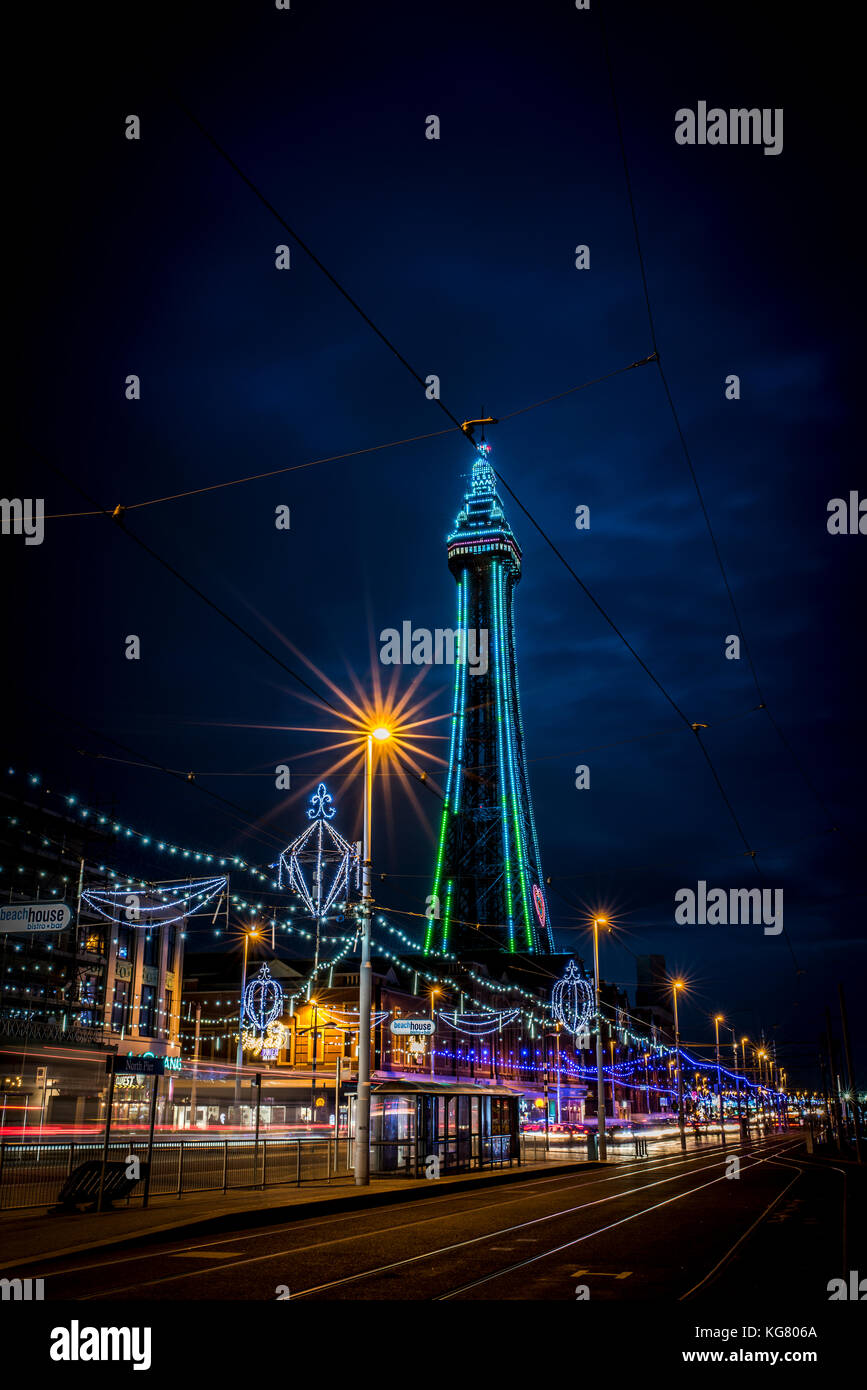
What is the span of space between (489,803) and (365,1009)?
114 meters

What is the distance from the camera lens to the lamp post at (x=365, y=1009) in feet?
79.9

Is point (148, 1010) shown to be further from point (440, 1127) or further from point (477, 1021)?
point (440, 1127)

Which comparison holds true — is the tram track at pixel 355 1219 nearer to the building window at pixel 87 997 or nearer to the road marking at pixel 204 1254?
the road marking at pixel 204 1254

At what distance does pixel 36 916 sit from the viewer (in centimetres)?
2142

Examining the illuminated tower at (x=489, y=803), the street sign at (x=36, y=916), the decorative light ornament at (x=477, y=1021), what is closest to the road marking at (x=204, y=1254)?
the street sign at (x=36, y=916)

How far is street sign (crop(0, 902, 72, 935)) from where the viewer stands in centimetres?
2095

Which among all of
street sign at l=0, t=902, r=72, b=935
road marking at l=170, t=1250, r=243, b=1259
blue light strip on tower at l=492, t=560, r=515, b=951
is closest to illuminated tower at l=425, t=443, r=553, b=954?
blue light strip on tower at l=492, t=560, r=515, b=951

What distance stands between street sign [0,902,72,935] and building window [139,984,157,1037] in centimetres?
4963

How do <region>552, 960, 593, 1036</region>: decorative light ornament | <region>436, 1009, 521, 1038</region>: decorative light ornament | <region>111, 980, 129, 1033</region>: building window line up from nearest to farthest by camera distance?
<region>111, 980, 129, 1033</region>: building window
<region>552, 960, 593, 1036</region>: decorative light ornament
<region>436, 1009, 521, 1038</region>: decorative light ornament

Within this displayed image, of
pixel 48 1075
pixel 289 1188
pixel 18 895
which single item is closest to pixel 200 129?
pixel 289 1188

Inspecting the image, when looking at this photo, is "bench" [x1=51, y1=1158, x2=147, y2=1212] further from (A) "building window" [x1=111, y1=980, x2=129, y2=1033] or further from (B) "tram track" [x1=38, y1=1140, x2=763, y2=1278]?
(A) "building window" [x1=111, y1=980, x2=129, y2=1033]

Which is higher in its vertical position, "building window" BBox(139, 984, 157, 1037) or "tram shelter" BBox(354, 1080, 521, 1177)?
"building window" BBox(139, 984, 157, 1037)

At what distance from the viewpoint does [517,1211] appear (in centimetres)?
2042
